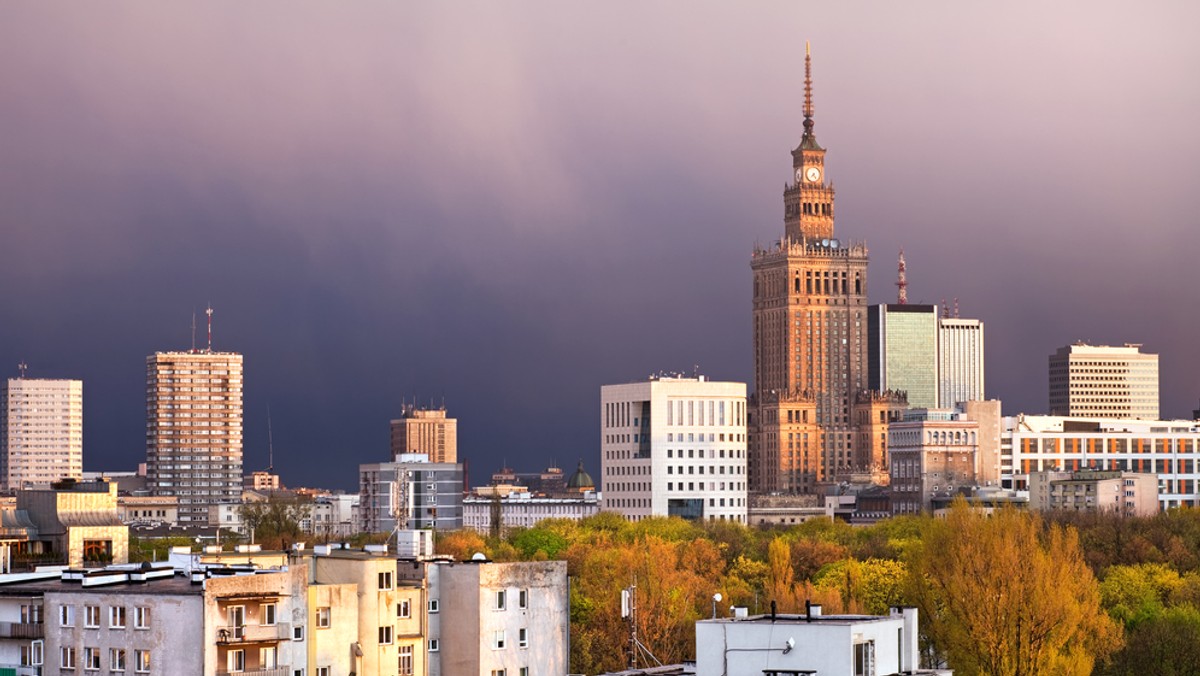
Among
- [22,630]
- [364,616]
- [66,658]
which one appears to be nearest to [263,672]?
[364,616]

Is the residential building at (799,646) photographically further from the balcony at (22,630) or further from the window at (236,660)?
the balcony at (22,630)

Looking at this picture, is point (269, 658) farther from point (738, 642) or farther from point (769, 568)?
point (769, 568)

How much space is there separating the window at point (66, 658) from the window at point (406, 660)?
12059 mm

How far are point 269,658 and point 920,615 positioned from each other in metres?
42.6

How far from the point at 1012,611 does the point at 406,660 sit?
106 feet

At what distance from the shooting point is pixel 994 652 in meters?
101

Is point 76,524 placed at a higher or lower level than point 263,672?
higher

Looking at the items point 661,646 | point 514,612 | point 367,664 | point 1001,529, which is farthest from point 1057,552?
point 367,664

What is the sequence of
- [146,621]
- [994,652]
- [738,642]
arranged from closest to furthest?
[738,642]
[146,621]
[994,652]

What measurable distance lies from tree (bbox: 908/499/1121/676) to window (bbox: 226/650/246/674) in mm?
37593

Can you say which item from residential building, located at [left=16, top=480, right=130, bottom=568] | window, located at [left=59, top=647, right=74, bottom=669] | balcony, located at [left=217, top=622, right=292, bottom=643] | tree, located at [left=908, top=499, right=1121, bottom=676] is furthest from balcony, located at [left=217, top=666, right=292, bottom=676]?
tree, located at [left=908, top=499, right=1121, bottom=676]

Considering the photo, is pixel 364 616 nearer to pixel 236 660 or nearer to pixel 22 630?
pixel 236 660

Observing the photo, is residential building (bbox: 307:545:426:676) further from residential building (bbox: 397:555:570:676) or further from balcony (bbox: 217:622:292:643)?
balcony (bbox: 217:622:292:643)

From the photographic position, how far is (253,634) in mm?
73500
